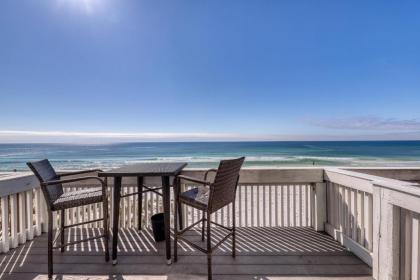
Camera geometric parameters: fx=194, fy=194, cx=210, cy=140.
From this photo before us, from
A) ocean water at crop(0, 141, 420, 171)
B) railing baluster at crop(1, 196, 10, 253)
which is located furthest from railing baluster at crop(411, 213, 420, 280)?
ocean water at crop(0, 141, 420, 171)

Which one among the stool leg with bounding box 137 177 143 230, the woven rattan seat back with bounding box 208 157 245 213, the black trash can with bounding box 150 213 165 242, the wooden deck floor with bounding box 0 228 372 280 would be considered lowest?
the wooden deck floor with bounding box 0 228 372 280

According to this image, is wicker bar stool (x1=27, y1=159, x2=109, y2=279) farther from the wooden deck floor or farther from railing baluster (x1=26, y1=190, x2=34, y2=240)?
railing baluster (x1=26, y1=190, x2=34, y2=240)

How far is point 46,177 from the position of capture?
1.79 metres

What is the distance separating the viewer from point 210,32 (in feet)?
17.4

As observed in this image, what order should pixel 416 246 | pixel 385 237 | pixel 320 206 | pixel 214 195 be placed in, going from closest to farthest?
1. pixel 416 246
2. pixel 385 237
3. pixel 214 195
4. pixel 320 206

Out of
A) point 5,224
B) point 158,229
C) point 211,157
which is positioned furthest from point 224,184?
point 211,157

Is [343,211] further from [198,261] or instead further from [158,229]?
[158,229]

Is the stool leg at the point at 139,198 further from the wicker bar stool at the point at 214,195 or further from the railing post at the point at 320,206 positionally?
the railing post at the point at 320,206

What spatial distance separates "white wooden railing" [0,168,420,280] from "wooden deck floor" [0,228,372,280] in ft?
0.65

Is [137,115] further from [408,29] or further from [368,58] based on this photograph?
[408,29]

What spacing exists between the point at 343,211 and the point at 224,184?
4.93 feet

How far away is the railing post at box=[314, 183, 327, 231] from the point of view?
2.46 metres

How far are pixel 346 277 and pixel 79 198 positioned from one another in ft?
7.95

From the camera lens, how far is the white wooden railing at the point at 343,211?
1.35 meters
